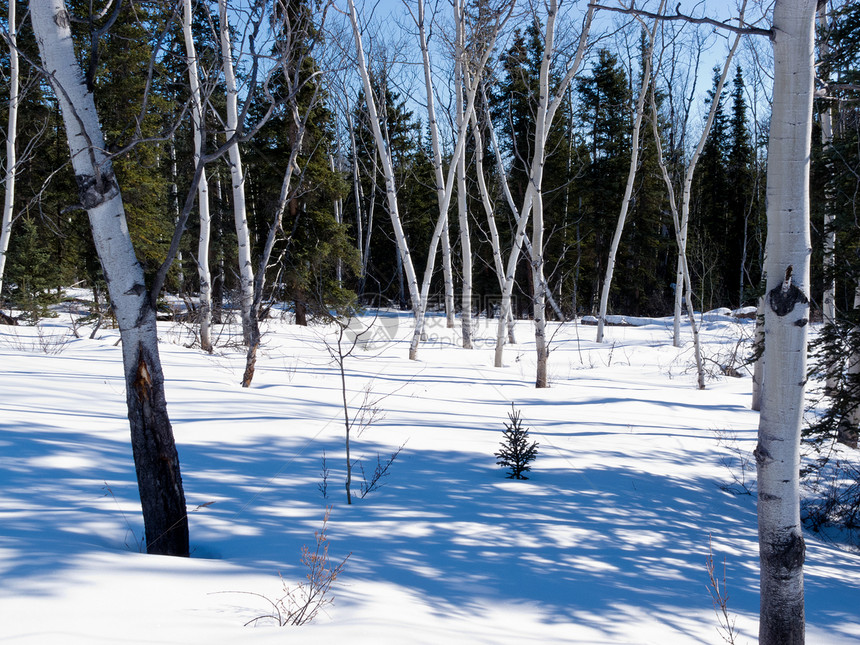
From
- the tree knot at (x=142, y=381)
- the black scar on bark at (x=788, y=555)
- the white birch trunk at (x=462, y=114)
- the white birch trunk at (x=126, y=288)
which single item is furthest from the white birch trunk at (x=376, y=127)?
the black scar on bark at (x=788, y=555)

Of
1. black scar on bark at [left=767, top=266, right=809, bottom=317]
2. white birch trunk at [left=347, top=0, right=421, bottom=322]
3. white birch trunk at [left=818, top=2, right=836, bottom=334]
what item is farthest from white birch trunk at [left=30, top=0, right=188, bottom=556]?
white birch trunk at [left=347, top=0, right=421, bottom=322]

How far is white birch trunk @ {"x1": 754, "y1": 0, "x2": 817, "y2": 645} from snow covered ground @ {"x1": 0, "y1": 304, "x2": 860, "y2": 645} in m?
0.41

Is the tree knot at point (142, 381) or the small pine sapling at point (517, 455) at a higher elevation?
the tree knot at point (142, 381)

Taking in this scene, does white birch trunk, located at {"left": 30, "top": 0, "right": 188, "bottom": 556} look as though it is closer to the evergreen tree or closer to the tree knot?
the tree knot

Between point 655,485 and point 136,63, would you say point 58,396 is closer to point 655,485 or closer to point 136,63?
point 655,485

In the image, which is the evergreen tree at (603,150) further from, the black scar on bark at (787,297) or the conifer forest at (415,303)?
the black scar on bark at (787,297)

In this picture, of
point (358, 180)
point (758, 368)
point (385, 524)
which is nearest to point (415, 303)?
point (758, 368)

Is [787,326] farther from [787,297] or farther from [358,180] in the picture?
[358,180]

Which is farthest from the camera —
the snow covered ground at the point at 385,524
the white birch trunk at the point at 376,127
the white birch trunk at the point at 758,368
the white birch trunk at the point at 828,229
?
the white birch trunk at the point at 376,127

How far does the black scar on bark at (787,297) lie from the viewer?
235 cm

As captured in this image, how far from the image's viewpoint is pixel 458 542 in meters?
3.29

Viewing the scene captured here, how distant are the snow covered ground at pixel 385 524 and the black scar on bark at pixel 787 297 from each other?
1585mm

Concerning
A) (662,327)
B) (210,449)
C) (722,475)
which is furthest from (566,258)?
(210,449)

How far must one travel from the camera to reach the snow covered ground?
1.98 metres
